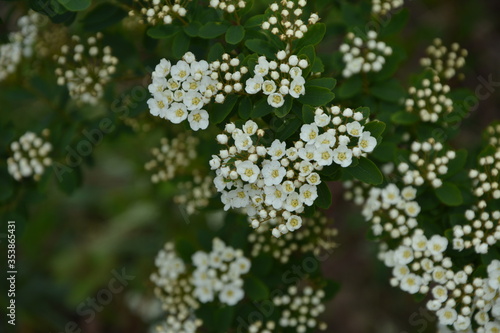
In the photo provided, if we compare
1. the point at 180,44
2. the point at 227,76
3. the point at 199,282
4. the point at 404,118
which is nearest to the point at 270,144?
the point at 227,76

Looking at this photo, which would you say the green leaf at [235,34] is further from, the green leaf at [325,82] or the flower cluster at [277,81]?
the green leaf at [325,82]

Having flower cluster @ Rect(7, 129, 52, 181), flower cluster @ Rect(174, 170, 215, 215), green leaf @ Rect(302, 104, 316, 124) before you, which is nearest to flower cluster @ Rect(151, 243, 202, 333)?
flower cluster @ Rect(174, 170, 215, 215)

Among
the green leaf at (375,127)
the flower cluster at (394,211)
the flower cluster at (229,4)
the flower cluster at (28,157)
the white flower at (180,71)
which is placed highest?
the flower cluster at (229,4)

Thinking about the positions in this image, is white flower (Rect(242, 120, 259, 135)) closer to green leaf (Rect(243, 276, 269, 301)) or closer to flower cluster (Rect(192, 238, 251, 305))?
flower cluster (Rect(192, 238, 251, 305))

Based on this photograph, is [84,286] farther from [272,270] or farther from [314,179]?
[314,179]

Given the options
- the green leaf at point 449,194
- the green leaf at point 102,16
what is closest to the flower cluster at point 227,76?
the green leaf at point 102,16

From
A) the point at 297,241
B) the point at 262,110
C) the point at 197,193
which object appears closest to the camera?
the point at 262,110

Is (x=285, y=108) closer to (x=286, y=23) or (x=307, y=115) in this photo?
(x=307, y=115)
